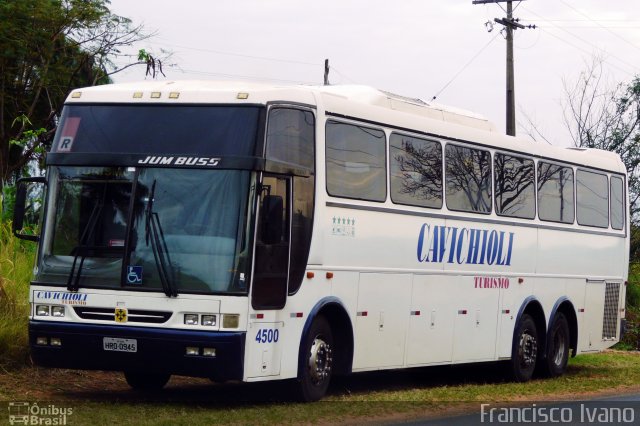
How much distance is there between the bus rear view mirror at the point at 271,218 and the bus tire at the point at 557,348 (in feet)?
27.2

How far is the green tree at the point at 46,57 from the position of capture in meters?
36.7

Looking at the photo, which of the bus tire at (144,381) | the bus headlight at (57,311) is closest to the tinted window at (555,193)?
the bus tire at (144,381)

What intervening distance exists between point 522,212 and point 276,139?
680 cm

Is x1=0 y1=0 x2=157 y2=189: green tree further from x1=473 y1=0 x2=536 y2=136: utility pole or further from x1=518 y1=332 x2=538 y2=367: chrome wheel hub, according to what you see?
x1=518 y1=332 x2=538 y2=367: chrome wheel hub

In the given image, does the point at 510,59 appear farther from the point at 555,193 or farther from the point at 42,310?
the point at 42,310

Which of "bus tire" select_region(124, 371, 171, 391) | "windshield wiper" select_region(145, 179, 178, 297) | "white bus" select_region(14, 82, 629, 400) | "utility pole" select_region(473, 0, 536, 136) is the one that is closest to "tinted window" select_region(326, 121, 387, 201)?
"white bus" select_region(14, 82, 629, 400)

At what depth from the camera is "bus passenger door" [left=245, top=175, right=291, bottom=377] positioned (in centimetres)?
1341

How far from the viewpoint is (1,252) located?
17.3 meters

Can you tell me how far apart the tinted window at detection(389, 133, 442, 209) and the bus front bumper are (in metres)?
3.96

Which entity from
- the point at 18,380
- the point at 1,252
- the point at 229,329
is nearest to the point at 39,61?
the point at 1,252

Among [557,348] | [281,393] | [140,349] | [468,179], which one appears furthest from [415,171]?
[557,348]

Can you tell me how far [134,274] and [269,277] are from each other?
54.2 inches

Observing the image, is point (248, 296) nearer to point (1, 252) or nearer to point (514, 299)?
point (1, 252)

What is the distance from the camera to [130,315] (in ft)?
44.1
